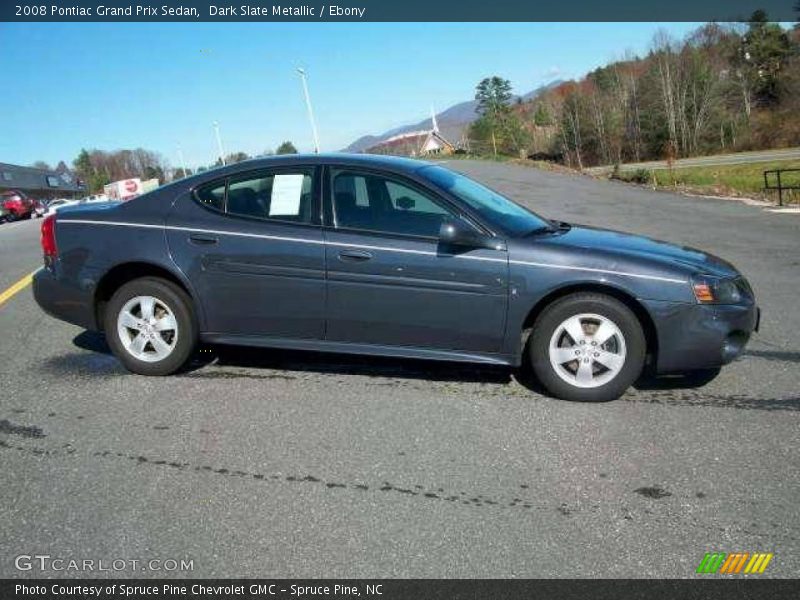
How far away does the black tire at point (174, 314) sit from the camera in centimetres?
478

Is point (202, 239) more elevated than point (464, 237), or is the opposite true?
point (202, 239)

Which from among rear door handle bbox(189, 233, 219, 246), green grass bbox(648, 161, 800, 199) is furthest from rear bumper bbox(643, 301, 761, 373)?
green grass bbox(648, 161, 800, 199)

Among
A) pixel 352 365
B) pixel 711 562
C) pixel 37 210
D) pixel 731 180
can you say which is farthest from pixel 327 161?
pixel 37 210

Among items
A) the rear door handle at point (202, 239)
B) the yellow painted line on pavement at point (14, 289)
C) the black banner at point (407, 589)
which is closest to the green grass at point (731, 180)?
the yellow painted line on pavement at point (14, 289)

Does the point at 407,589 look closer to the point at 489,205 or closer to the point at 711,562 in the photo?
the point at 711,562

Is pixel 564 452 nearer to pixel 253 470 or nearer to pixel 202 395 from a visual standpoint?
pixel 253 470

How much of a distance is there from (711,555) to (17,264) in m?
11.8

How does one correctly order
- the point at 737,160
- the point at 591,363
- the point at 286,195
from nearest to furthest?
the point at 591,363 < the point at 286,195 < the point at 737,160

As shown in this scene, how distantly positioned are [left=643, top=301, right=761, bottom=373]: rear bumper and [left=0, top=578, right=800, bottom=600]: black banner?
6.04 feet

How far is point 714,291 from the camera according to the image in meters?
4.21

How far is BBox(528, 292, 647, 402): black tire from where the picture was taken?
4234 millimetres

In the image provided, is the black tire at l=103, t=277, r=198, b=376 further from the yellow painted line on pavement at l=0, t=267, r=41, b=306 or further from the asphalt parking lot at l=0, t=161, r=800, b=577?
the yellow painted line on pavement at l=0, t=267, r=41, b=306

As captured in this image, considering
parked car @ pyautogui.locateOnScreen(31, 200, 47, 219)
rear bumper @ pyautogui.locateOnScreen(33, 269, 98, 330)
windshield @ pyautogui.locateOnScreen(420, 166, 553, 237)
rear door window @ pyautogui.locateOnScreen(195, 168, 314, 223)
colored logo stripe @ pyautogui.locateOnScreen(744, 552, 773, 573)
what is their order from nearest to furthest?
1. colored logo stripe @ pyautogui.locateOnScreen(744, 552, 773, 573)
2. windshield @ pyautogui.locateOnScreen(420, 166, 553, 237)
3. rear door window @ pyautogui.locateOnScreen(195, 168, 314, 223)
4. rear bumper @ pyautogui.locateOnScreen(33, 269, 98, 330)
5. parked car @ pyautogui.locateOnScreen(31, 200, 47, 219)

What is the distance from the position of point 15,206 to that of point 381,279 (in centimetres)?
3881
